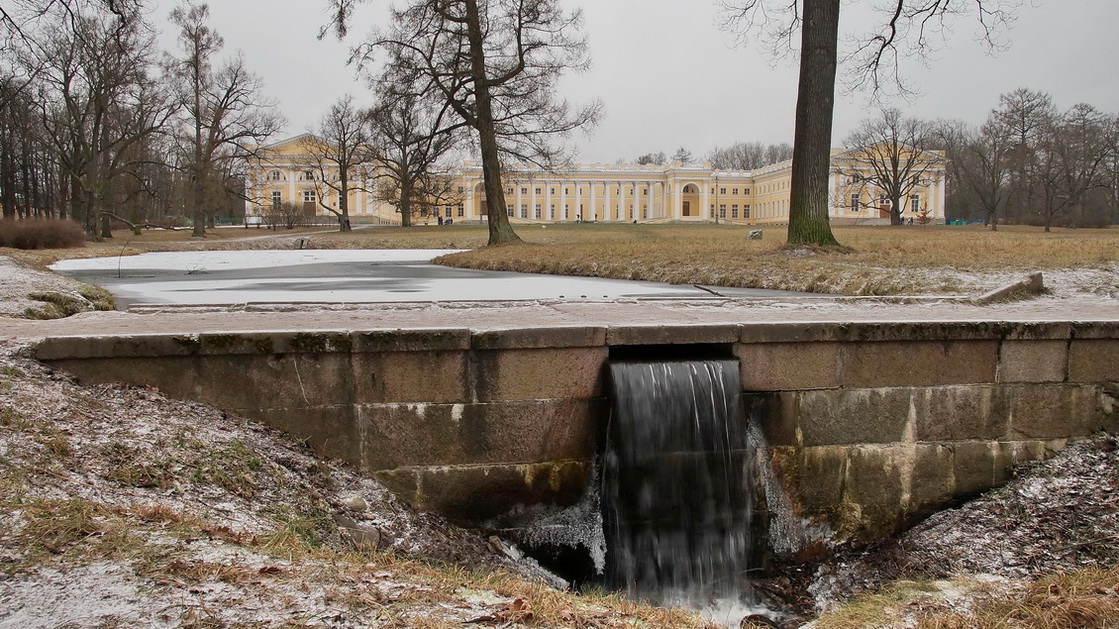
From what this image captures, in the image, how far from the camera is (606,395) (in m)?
5.95

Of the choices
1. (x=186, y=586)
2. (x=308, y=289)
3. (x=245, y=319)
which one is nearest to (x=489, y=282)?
(x=308, y=289)

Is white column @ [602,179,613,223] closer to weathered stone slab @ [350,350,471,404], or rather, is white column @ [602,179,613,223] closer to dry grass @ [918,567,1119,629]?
weathered stone slab @ [350,350,471,404]

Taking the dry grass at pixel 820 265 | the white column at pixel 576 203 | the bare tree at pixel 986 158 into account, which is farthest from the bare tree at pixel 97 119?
the white column at pixel 576 203

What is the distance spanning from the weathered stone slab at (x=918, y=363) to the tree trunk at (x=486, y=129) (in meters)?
19.7

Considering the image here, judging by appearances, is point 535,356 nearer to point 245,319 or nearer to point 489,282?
point 245,319

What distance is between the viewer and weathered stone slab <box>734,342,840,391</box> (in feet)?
20.0

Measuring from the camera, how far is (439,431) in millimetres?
5785

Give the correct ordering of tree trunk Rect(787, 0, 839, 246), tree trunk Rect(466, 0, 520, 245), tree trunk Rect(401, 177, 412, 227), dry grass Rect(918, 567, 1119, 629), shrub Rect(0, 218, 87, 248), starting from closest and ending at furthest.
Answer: dry grass Rect(918, 567, 1119, 629) < tree trunk Rect(787, 0, 839, 246) < tree trunk Rect(466, 0, 520, 245) < shrub Rect(0, 218, 87, 248) < tree trunk Rect(401, 177, 412, 227)

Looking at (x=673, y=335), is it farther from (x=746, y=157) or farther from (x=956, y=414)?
(x=746, y=157)

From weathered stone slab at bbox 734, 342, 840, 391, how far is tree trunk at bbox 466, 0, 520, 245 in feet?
64.5

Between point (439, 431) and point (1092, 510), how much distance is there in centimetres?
454

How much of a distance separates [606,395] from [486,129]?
20.8 metres

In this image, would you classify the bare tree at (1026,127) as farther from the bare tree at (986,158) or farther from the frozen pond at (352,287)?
the frozen pond at (352,287)

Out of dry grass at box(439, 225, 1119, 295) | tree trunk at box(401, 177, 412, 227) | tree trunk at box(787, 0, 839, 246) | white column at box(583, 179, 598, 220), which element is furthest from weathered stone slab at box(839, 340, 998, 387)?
white column at box(583, 179, 598, 220)
